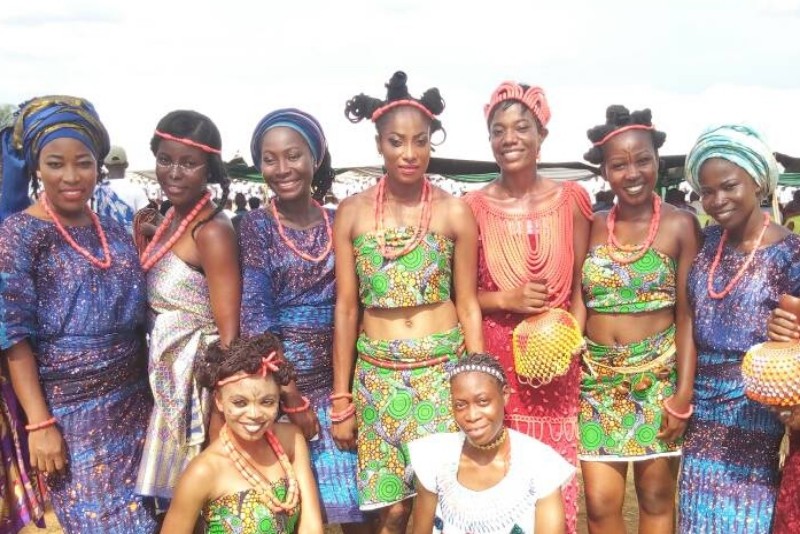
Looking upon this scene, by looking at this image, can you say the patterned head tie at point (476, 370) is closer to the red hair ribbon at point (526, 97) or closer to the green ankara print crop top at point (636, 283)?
the green ankara print crop top at point (636, 283)

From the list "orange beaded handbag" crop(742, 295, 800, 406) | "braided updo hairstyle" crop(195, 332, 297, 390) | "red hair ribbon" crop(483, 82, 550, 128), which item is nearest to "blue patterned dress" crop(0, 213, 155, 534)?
"braided updo hairstyle" crop(195, 332, 297, 390)

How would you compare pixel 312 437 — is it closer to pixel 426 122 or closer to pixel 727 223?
pixel 426 122

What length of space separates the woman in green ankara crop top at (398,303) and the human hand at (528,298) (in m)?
0.15

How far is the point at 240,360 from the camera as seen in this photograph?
322cm

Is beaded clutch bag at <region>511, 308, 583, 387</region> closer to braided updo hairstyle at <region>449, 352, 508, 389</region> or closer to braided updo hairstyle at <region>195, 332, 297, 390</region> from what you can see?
braided updo hairstyle at <region>449, 352, 508, 389</region>

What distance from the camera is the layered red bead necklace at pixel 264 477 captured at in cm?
327

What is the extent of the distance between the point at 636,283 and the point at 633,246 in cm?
18

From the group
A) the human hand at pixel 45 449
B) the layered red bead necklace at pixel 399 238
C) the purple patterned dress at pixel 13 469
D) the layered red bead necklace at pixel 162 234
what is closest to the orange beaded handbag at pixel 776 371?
the layered red bead necklace at pixel 399 238

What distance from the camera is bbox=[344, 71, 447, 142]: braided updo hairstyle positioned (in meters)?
3.58

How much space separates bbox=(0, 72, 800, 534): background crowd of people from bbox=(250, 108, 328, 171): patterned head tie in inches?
0.6

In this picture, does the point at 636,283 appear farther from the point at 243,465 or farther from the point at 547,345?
the point at 243,465

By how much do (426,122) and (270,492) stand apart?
5.61 feet

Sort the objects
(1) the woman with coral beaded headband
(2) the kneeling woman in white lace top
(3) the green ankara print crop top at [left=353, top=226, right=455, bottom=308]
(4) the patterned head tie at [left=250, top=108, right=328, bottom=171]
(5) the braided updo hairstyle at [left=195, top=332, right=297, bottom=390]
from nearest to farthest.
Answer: (2) the kneeling woman in white lace top
(5) the braided updo hairstyle at [left=195, top=332, right=297, bottom=390]
(1) the woman with coral beaded headband
(3) the green ankara print crop top at [left=353, top=226, right=455, bottom=308]
(4) the patterned head tie at [left=250, top=108, right=328, bottom=171]

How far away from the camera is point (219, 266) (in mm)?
3455
